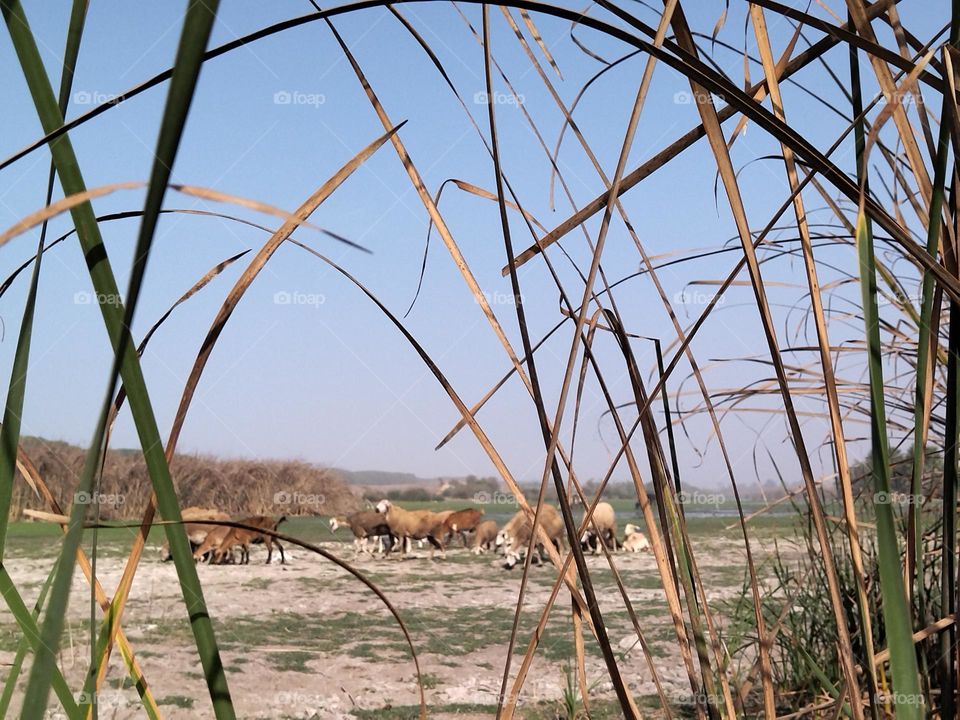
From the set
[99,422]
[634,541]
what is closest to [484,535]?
[634,541]

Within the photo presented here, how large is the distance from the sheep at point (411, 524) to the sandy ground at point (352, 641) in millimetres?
1329

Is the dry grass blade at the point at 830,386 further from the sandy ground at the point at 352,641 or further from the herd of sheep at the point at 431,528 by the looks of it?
the herd of sheep at the point at 431,528

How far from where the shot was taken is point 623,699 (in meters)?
0.34

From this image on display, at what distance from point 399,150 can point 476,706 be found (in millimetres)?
1466

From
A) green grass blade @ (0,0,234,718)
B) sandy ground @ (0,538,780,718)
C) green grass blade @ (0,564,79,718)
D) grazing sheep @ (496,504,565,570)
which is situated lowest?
sandy ground @ (0,538,780,718)

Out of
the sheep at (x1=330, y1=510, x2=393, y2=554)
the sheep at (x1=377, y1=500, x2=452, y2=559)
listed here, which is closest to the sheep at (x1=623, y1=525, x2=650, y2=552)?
the sheep at (x1=377, y1=500, x2=452, y2=559)

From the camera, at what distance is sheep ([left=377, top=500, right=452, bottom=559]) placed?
5.31 m

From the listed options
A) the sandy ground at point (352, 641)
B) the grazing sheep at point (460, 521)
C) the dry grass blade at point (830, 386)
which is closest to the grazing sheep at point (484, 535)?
the grazing sheep at point (460, 521)

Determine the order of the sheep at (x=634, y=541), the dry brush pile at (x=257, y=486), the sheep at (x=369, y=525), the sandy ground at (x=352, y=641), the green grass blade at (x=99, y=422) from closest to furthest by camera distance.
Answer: the green grass blade at (x=99, y=422), the sandy ground at (x=352, y=641), the sheep at (x=634, y=541), the sheep at (x=369, y=525), the dry brush pile at (x=257, y=486)

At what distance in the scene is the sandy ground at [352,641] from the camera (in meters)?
1.66

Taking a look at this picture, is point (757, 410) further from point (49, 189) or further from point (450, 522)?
point (450, 522)

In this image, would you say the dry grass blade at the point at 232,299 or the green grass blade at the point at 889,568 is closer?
the green grass blade at the point at 889,568

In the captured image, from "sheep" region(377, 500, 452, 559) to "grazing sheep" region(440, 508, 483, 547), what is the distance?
0.05m

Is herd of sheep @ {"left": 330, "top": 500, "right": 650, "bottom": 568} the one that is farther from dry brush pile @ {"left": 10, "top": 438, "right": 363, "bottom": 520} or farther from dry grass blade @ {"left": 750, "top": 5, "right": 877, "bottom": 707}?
dry grass blade @ {"left": 750, "top": 5, "right": 877, "bottom": 707}
